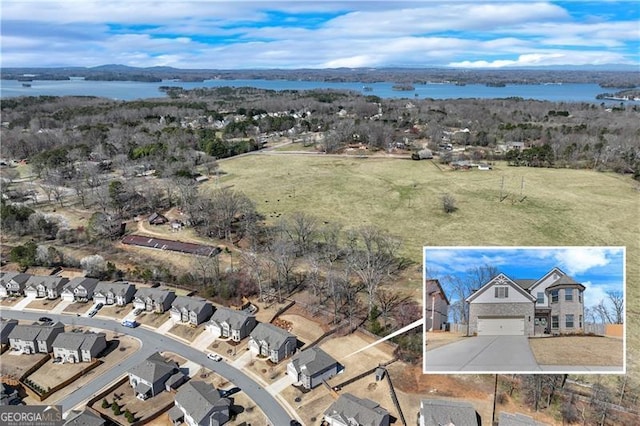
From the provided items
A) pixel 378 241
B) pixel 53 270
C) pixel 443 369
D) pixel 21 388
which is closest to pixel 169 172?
pixel 53 270

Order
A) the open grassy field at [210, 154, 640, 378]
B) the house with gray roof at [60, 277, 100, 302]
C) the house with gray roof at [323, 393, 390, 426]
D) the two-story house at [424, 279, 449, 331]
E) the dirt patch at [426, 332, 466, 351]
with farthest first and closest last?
the open grassy field at [210, 154, 640, 378]
the house with gray roof at [60, 277, 100, 302]
the house with gray roof at [323, 393, 390, 426]
the two-story house at [424, 279, 449, 331]
the dirt patch at [426, 332, 466, 351]

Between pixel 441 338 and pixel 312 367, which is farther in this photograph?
pixel 312 367

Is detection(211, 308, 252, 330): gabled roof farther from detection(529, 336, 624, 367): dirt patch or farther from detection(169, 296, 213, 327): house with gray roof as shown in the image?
detection(529, 336, 624, 367): dirt patch

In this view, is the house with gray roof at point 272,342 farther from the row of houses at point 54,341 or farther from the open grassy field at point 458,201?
the open grassy field at point 458,201

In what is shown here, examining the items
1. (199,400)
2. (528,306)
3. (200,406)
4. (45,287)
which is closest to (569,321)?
(528,306)

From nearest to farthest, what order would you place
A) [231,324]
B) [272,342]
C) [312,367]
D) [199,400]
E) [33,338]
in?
[199,400] → [312,367] → [272,342] → [33,338] → [231,324]

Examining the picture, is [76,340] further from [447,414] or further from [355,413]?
[447,414]

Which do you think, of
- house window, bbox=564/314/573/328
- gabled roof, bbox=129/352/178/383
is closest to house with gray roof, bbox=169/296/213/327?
gabled roof, bbox=129/352/178/383
